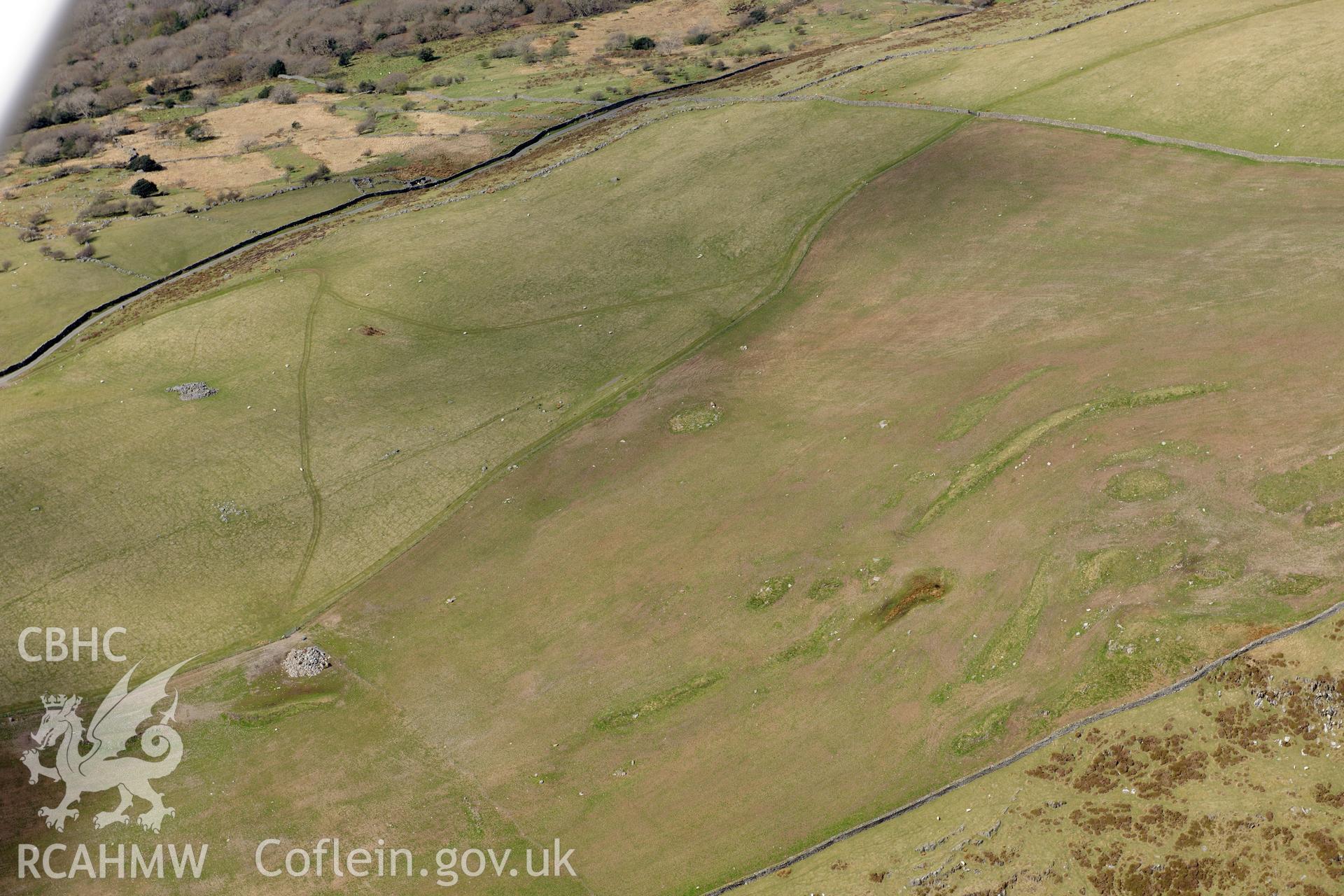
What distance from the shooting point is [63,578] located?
178ft

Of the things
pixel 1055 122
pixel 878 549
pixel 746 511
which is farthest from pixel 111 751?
pixel 1055 122

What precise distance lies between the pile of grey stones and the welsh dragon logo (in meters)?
28.0

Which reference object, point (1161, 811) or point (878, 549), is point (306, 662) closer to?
point (878, 549)

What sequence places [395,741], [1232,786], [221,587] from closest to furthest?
1. [1232,786]
2. [395,741]
3. [221,587]

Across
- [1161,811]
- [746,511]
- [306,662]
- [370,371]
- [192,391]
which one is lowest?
[1161,811]

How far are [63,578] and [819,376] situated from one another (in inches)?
1776

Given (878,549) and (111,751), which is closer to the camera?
(111,751)

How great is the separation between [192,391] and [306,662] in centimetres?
3200

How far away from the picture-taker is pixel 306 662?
48.1 m

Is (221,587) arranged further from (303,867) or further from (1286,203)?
(1286,203)

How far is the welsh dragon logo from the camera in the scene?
4134 centimetres

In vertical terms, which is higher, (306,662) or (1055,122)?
(1055,122)

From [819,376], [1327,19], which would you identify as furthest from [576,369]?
[1327,19]

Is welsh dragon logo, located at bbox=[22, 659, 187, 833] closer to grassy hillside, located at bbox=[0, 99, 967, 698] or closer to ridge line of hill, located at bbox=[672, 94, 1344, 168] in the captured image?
grassy hillside, located at bbox=[0, 99, 967, 698]
